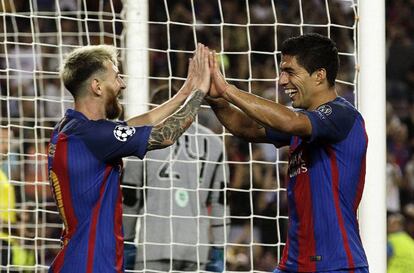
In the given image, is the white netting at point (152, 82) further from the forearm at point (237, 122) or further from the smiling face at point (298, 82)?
the smiling face at point (298, 82)

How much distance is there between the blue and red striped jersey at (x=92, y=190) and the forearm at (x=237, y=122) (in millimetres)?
747

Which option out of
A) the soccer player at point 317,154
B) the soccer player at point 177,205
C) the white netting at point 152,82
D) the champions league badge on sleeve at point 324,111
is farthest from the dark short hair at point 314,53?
the soccer player at point 177,205

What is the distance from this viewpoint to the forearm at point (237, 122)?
17.4ft

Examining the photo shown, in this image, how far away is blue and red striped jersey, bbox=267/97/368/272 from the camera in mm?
4746

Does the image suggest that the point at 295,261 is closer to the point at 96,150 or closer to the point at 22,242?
the point at 96,150

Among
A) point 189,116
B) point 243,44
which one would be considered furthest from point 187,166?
point 243,44

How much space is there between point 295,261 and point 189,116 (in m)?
0.83

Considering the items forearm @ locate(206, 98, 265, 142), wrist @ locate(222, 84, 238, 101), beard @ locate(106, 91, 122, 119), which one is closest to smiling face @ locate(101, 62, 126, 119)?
beard @ locate(106, 91, 122, 119)

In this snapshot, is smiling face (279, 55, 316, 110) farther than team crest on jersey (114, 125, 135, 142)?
Yes

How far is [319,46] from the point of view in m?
4.91

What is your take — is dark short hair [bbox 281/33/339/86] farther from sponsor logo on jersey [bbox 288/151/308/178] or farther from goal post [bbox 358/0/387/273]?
goal post [bbox 358/0/387/273]

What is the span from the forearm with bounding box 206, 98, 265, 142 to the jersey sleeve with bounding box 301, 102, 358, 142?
0.54 metres

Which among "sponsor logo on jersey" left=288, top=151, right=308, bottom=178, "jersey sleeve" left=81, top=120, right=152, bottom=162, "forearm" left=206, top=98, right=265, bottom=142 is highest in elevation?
"forearm" left=206, top=98, right=265, bottom=142

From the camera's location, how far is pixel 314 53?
491 centimetres
